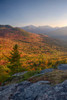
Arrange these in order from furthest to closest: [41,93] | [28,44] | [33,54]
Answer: [28,44]
[33,54]
[41,93]

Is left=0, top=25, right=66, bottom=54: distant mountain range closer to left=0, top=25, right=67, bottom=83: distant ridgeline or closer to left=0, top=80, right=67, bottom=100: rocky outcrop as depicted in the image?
left=0, top=25, right=67, bottom=83: distant ridgeline

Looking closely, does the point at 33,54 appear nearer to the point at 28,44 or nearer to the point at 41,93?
the point at 28,44

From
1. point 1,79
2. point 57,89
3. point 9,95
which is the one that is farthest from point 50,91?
point 1,79

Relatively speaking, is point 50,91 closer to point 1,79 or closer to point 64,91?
point 64,91

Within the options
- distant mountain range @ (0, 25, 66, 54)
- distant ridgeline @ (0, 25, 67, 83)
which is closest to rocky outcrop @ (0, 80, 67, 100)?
distant ridgeline @ (0, 25, 67, 83)

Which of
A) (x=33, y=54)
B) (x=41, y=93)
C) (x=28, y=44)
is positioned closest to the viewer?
(x=41, y=93)

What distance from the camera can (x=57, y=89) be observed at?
17.1ft

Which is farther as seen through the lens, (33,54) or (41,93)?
(33,54)

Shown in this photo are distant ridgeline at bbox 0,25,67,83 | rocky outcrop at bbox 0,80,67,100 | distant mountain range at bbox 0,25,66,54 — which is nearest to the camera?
rocky outcrop at bbox 0,80,67,100

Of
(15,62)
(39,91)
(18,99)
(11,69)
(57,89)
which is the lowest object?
(11,69)

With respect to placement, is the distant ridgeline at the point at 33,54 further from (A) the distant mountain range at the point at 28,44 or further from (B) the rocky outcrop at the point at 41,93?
(B) the rocky outcrop at the point at 41,93

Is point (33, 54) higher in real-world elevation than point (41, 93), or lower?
lower

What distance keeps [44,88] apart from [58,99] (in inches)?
52.5

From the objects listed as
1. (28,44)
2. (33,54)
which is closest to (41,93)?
(33,54)
